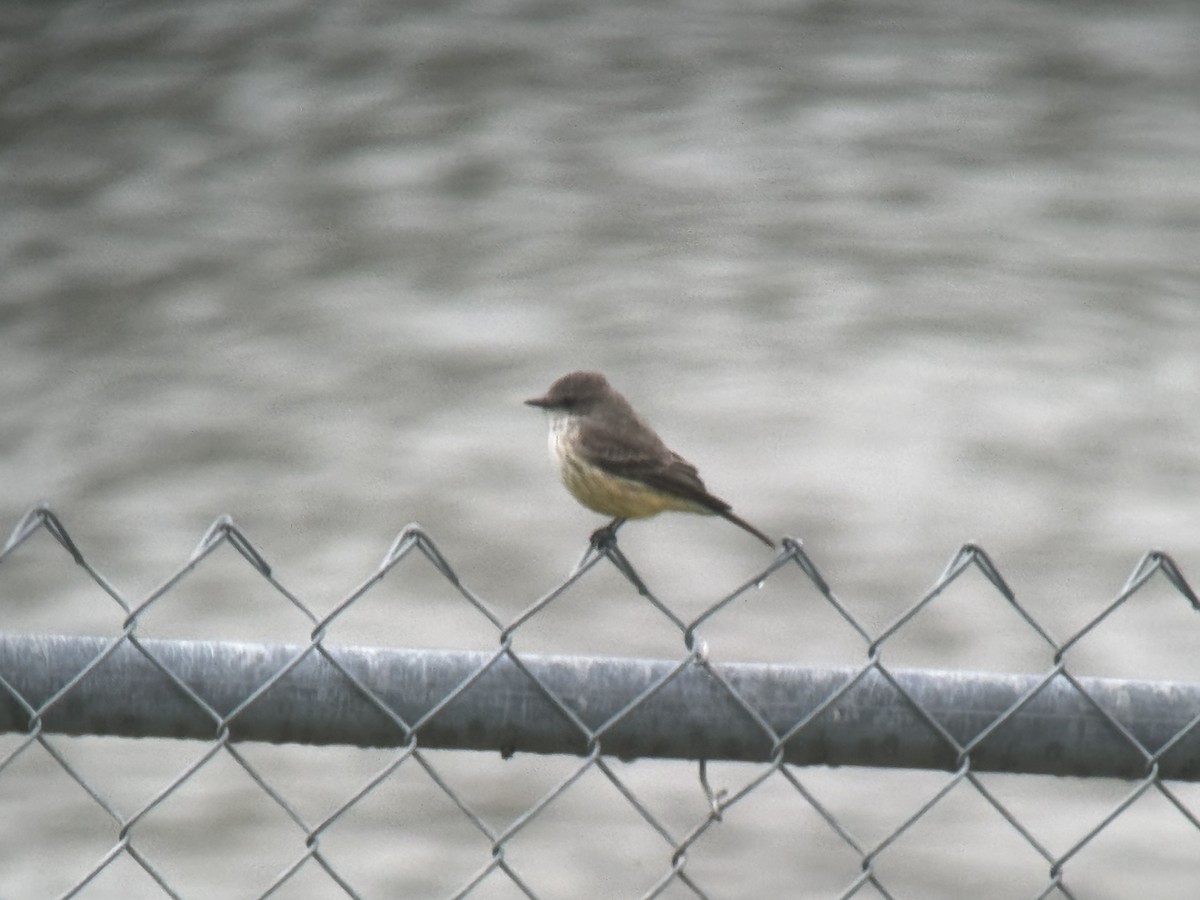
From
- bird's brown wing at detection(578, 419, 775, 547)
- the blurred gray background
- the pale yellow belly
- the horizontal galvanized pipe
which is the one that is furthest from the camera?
the blurred gray background

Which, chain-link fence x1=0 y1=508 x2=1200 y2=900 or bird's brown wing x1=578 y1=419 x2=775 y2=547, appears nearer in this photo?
chain-link fence x1=0 y1=508 x2=1200 y2=900

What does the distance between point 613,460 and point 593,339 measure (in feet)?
9.83

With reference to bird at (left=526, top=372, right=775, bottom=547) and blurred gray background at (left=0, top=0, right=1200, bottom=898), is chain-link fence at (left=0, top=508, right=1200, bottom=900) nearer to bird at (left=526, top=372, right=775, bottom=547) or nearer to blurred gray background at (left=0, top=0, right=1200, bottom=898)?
blurred gray background at (left=0, top=0, right=1200, bottom=898)

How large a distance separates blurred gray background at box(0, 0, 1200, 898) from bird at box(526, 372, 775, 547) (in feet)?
3.40

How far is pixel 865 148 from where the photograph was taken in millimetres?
8609

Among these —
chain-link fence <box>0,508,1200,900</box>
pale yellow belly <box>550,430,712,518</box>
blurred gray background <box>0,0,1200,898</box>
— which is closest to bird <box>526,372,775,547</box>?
pale yellow belly <box>550,430,712,518</box>

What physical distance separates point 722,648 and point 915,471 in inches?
52.0

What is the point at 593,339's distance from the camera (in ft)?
23.5

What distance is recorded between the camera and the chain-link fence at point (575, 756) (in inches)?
92.4

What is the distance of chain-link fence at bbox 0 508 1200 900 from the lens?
2348 mm

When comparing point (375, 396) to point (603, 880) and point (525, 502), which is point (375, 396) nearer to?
point (525, 502)

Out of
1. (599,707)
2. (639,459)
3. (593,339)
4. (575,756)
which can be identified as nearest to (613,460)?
(639,459)

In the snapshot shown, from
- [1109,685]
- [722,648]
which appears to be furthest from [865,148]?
[1109,685]

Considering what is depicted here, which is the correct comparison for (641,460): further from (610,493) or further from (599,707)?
(599,707)
